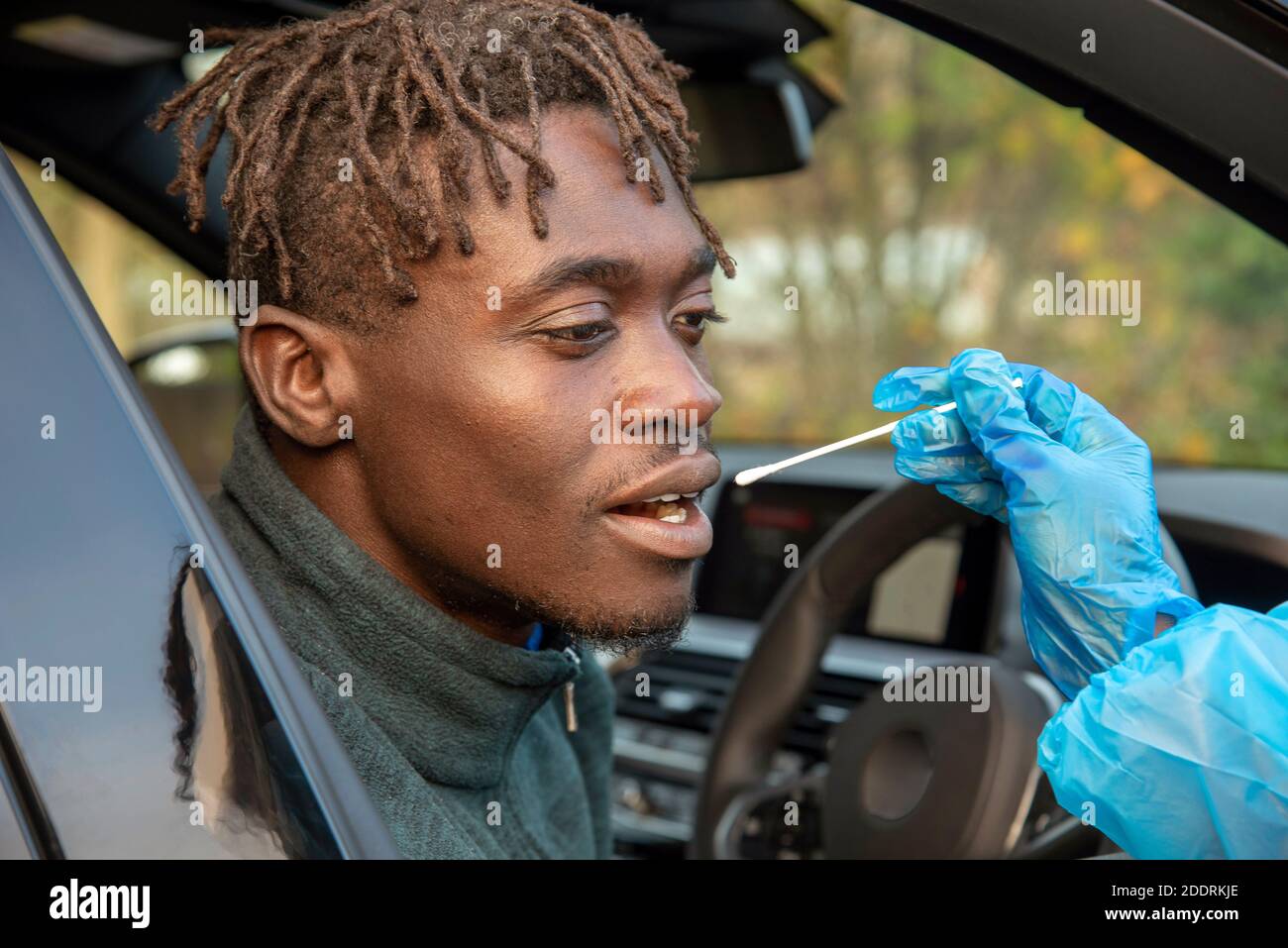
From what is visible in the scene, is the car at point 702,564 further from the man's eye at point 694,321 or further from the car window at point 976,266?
the car window at point 976,266

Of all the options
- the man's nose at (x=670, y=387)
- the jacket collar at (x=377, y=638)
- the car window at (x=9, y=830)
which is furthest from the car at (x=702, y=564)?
the man's nose at (x=670, y=387)

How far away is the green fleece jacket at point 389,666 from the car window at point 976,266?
7.79m

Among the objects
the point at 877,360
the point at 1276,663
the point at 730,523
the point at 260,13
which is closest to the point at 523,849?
the point at 1276,663

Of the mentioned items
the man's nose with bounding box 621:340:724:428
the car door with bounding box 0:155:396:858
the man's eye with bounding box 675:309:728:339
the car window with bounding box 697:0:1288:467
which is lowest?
the car door with bounding box 0:155:396:858

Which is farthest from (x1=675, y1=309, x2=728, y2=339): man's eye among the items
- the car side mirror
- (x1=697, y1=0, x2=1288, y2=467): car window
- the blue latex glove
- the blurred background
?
the blurred background

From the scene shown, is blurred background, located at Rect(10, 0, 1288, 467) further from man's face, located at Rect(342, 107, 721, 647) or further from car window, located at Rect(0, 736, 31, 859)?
car window, located at Rect(0, 736, 31, 859)

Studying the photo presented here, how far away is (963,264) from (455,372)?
9265 millimetres

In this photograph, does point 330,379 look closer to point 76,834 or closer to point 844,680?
point 76,834

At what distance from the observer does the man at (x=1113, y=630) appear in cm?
135

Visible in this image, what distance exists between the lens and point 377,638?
1.61m

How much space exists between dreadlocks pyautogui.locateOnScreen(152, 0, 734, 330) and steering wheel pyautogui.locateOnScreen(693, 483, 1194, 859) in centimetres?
91

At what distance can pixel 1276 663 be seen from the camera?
4.49 feet

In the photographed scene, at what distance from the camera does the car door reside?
1.11 metres

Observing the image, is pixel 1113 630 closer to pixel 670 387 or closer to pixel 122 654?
pixel 670 387
